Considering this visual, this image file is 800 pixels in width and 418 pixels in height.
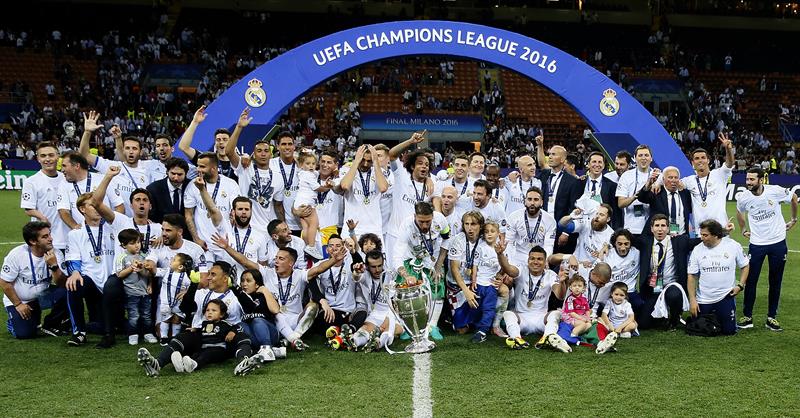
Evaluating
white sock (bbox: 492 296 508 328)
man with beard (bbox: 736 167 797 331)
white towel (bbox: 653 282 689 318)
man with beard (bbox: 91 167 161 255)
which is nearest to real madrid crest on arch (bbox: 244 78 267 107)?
man with beard (bbox: 91 167 161 255)

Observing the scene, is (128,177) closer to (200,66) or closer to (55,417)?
Answer: (55,417)

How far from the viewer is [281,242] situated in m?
8.23

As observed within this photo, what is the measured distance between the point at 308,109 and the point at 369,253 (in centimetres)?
2678

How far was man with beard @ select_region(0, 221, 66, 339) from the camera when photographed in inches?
321

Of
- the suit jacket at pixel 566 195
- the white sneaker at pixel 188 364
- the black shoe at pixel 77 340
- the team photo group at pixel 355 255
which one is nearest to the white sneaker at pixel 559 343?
the team photo group at pixel 355 255

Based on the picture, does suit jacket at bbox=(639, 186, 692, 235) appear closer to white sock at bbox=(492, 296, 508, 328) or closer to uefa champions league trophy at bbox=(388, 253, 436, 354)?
white sock at bbox=(492, 296, 508, 328)

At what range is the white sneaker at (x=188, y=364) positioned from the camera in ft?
22.5

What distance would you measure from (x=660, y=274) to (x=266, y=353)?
438 centimetres

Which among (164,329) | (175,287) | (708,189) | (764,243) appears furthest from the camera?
(708,189)

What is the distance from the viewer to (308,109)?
34.3 metres

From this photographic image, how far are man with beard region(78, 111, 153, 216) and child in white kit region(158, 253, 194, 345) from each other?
4.85 feet

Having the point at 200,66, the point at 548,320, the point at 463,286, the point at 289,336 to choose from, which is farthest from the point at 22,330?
the point at 200,66

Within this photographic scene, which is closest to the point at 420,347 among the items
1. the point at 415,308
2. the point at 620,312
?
the point at 415,308

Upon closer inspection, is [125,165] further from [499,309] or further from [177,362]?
[499,309]
